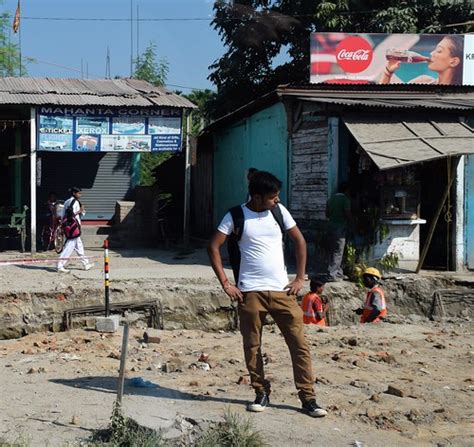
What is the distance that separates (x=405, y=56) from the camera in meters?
16.8

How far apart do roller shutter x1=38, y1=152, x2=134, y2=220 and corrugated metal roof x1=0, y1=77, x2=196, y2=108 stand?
175 centimetres

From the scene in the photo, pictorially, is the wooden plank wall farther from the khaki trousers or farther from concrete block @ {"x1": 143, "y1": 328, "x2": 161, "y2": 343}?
the khaki trousers

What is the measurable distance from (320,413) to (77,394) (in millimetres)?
2173

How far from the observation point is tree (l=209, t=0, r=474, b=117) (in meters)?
21.0

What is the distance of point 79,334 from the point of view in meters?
9.98

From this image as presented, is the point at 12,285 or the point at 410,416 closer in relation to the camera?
the point at 410,416

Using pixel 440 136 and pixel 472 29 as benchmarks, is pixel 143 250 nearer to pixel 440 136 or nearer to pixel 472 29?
pixel 440 136

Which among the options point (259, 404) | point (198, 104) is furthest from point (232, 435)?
point (198, 104)

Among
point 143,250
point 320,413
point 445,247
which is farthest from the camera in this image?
point 143,250

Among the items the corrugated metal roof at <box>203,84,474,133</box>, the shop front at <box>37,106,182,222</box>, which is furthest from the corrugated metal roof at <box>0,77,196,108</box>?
the corrugated metal roof at <box>203,84,474,133</box>

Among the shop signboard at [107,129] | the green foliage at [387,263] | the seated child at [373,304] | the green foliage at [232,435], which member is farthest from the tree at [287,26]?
the green foliage at [232,435]

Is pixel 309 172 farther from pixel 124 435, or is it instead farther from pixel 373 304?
pixel 124 435

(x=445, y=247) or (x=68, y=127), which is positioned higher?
(x=68, y=127)

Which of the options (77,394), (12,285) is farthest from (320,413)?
(12,285)
